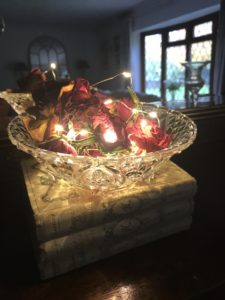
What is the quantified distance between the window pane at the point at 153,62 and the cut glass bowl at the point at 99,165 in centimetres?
69

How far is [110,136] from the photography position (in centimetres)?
33

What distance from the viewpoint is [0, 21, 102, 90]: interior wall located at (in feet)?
2.26

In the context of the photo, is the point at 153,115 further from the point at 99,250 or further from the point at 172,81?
the point at 172,81

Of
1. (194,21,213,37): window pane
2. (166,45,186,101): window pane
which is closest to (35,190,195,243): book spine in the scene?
(166,45,186,101): window pane

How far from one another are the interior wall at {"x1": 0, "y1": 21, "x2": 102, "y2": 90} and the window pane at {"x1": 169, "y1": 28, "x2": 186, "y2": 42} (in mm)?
532

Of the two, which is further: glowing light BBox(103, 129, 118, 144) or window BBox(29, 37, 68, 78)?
window BBox(29, 37, 68, 78)

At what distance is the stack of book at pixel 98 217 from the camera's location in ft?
0.97

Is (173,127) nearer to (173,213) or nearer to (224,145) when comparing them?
(173,213)

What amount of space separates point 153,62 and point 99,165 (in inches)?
35.7

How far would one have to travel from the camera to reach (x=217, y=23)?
4.93 feet

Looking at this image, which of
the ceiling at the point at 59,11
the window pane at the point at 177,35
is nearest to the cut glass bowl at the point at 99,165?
the ceiling at the point at 59,11

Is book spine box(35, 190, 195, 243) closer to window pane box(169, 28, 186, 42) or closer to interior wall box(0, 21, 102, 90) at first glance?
interior wall box(0, 21, 102, 90)

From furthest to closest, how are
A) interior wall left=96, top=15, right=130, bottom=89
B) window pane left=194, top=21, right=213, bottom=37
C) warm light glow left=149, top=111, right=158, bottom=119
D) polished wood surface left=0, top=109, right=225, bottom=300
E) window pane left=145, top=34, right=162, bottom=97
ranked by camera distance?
window pane left=194, top=21, right=213, bottom=37
window pane left=145, top=34, right=162, bottom=97
interior wall left=96, top=15, right=130, bottom=89
warm light glow left=149, top=111, right=158, bottom=119
polished wood surface left=0, top=109, right=225, bottom=300

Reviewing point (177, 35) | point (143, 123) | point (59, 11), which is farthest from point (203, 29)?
point (143, 123)
